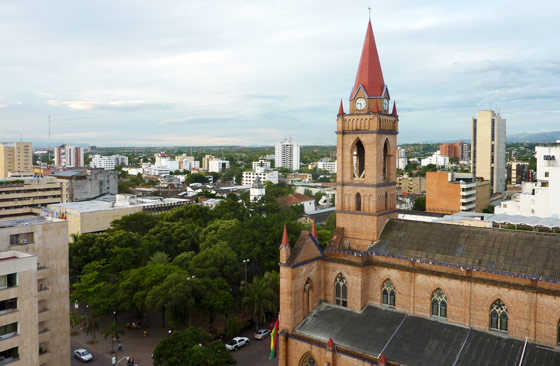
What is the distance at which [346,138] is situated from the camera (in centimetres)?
3262

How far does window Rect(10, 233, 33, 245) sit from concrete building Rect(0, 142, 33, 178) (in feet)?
498

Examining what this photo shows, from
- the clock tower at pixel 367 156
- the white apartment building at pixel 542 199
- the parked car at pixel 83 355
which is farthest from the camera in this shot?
the white apartment building at pixel 542 199

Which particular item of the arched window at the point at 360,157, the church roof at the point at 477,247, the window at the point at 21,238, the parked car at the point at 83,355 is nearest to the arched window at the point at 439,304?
the church roof at the point at 477,247

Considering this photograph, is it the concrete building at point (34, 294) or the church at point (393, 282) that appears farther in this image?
the concrete building at point (34, 294)

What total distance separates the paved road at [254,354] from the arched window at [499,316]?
60.0 ft

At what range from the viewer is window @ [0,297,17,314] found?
27438mm

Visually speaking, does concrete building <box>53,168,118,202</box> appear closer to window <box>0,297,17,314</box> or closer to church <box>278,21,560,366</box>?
window <box>0,297,17,314</box>

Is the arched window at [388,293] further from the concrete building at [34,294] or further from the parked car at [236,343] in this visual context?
the concrete building at [34,294]

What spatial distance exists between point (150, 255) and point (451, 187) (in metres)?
65.7

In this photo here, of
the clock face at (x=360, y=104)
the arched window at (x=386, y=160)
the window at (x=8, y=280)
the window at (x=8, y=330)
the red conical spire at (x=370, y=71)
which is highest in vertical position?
the red conical spire at (x=370, y=71)

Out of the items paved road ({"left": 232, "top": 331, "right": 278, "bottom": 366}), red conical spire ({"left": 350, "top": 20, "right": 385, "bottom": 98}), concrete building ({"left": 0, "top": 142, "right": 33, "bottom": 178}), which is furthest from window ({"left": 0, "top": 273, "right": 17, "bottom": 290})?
concrete building ({"left": 0, "top": 142, "right": 33, "bottom": 178})

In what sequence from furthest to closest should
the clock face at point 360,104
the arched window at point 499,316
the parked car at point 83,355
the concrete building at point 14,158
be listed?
the concrete building at point 14,158, the parked car at point 83,355, the clock face at point 360,104, the arched window at point 499,316

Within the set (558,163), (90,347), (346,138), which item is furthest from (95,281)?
(558,163)

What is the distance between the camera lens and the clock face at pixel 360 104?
104ft
